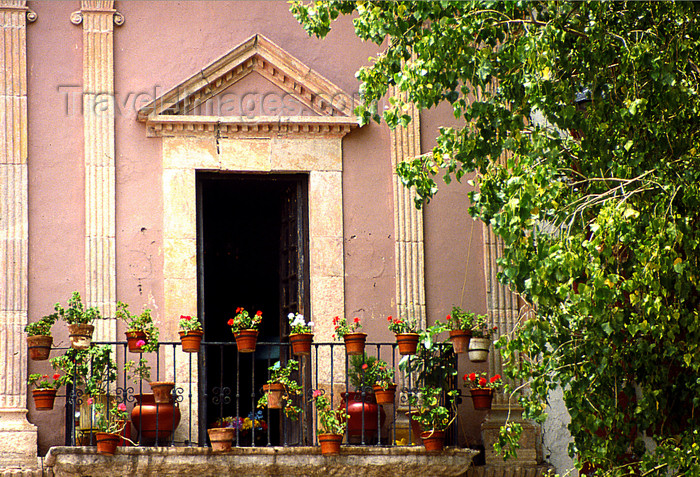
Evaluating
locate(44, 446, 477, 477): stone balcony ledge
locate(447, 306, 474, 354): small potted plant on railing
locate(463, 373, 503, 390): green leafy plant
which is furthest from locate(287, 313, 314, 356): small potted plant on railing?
locate(463, 373, 503, 390): green leafy plant

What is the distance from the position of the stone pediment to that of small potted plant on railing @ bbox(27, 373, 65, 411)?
225cm

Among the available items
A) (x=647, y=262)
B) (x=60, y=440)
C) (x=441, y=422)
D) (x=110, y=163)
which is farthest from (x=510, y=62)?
(x=60, y=440)

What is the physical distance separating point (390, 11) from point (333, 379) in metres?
3.41

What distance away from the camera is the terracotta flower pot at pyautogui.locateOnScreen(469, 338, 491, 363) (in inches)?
372

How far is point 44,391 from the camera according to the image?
28.6ft

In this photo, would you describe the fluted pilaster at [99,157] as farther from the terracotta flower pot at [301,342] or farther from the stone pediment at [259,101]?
the terracotta flower pot at [301,342]

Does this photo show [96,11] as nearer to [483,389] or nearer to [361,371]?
[361,371]

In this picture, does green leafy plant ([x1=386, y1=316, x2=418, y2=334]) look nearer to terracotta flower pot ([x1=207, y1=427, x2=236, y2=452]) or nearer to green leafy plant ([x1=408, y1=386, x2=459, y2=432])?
green leafy plant ([x1=408, y1=386, x2=459, y2=432])

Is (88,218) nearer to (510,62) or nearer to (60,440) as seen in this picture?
(60,440)

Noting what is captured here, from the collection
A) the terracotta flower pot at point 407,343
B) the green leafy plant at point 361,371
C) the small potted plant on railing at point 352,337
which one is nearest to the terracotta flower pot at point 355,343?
the small potted plant on railing at point 352,337

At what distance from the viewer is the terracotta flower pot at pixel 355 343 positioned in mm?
9125

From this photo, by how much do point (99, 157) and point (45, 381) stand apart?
193 centimetres

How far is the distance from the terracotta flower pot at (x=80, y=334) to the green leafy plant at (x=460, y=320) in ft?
9.23

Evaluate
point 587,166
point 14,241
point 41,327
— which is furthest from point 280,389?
point 587,166
